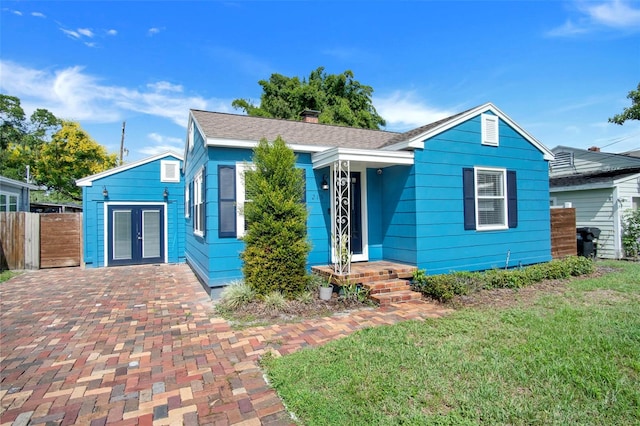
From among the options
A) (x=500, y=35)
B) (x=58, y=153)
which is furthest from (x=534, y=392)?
(x=58, y=153)

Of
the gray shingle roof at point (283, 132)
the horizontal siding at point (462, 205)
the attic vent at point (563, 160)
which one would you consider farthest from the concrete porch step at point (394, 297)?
the attic vent at point (563, 160)

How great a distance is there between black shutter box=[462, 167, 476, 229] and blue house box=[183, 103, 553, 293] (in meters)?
0.02

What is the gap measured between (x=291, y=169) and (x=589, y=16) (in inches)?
348

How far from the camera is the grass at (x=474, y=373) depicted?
2.43 m

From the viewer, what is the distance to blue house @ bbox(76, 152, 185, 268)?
34.3 ft

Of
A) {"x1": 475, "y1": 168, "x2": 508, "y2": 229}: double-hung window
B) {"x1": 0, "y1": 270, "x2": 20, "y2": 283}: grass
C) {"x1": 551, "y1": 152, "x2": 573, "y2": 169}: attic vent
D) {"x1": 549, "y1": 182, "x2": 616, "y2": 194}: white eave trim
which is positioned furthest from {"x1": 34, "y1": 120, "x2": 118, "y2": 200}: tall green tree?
{"x1": 551, "y1": 152, "x2": 573, "y2": 169}: attic vent

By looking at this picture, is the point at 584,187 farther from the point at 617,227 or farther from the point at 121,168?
the point at 121,168

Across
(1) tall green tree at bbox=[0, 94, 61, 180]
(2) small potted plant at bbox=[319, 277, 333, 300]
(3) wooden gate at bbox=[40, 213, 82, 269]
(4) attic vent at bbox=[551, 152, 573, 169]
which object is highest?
(1) tall green tree at bbox=[0, 94, 61, 180]

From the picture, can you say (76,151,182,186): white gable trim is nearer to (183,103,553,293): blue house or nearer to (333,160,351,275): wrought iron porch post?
(183,103,553,293): blue house

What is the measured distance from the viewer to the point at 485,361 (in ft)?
10.6

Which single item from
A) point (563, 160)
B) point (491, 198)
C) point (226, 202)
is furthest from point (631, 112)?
point (226, 202)

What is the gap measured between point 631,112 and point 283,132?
1743cm

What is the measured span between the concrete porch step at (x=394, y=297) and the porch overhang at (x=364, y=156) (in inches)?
102

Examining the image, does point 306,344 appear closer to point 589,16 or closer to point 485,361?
point 485,361
